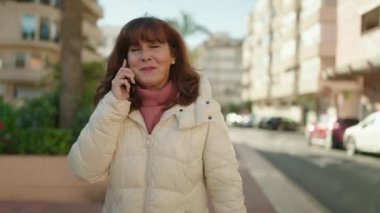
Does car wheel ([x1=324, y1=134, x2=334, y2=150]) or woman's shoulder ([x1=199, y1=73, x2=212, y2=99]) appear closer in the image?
woman's shoulder ([x1=199, y1=73, x2=212, y2=99])

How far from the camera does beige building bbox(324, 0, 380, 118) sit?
94.7ft

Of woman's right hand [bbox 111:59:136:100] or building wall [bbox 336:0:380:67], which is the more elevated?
building wall [bbox 336:0:380:67]

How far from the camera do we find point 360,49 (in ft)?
102

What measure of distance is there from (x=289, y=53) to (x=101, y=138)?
2206 inches

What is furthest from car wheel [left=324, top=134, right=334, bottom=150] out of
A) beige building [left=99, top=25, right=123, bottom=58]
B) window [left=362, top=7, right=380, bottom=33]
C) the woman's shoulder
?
the woman's shoulder

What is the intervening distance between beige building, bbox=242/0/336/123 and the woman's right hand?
4431 centimetres

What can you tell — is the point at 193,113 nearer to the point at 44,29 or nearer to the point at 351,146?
the point at 351,146

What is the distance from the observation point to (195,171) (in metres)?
2.17

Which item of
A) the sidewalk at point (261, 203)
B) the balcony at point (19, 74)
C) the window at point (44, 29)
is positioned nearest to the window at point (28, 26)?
the window at point (44, 29)

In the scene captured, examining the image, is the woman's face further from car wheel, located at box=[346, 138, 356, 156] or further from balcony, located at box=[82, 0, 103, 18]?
balcony, located at box=[82, 0, 103, 18]

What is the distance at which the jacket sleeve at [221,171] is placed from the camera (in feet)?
7.15

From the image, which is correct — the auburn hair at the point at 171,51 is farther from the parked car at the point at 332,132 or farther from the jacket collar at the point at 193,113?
the parked car at the point at 332,132

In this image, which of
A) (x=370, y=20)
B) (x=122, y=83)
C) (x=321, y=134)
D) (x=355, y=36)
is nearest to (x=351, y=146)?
(x=321, y=134)

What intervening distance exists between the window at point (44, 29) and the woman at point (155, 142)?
45.1m
